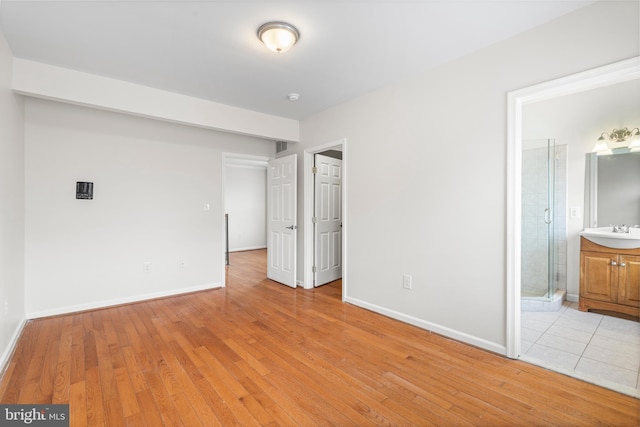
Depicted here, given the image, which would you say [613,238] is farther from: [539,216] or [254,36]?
[254,36]

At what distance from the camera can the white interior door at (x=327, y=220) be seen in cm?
447

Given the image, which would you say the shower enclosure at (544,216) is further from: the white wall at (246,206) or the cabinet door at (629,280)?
the white wall at (246,206)

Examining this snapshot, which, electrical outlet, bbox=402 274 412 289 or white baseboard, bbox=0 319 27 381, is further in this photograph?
electrical outlet, bbox=402 274 412 289

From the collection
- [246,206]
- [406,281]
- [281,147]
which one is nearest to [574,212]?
[406,281]

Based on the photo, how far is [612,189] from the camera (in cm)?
345

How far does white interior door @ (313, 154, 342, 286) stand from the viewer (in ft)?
14.7

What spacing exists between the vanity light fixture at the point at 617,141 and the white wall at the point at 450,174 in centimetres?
220

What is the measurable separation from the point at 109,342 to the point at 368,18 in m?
3.53

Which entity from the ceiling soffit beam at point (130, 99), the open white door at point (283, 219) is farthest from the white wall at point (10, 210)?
the open white door at point (283, 219)

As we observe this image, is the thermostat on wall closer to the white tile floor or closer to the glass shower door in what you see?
the white tile floor

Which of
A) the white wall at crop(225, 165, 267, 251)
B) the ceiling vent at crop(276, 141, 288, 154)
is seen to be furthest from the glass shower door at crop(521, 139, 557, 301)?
the white wall at crop(225, 165, 267, 251)

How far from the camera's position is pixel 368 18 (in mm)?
2068

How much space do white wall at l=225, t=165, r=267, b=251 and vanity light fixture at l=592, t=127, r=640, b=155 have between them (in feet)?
24.0

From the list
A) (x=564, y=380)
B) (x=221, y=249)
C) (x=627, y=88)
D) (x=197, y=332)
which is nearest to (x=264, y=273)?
(x=221, y=249)
